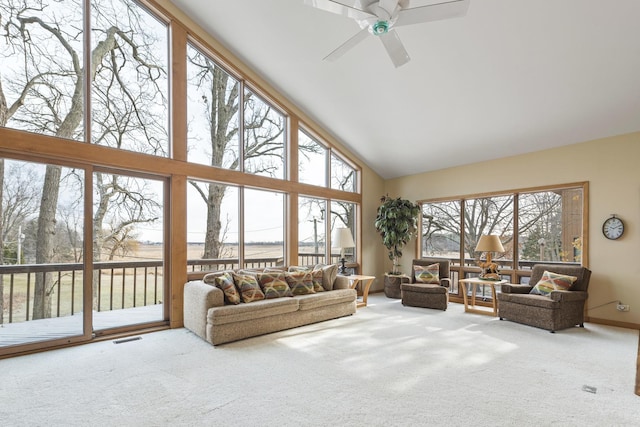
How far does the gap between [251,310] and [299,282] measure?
1066mm

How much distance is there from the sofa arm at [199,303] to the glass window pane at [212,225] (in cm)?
60

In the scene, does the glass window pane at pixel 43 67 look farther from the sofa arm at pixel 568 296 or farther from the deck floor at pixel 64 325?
the sofa arm at pixel 568 296

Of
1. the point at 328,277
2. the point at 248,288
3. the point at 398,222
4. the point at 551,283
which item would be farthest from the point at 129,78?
the point at 551,283

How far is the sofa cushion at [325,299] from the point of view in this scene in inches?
182

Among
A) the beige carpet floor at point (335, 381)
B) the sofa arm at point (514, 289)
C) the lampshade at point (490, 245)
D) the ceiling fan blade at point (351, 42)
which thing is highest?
the ceiling fan blade at point (351, 42)

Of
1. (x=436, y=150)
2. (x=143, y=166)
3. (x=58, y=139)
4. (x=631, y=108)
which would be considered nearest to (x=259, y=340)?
(x=143, y=166)

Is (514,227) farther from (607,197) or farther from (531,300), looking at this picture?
(531,300)

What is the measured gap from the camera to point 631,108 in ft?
14.1

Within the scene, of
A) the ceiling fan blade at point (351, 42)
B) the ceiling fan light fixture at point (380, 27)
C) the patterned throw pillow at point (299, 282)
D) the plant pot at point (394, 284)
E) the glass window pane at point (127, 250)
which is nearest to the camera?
the ceiling fan light fixture at point (380, 27)

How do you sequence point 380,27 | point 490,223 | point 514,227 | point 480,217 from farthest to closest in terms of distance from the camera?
point 480,217, point 490,223, point 514,227, point 380,27

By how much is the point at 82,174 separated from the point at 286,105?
3390mm

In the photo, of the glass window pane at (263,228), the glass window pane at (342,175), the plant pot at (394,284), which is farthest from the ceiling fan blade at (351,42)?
the plant pot at (394,284)

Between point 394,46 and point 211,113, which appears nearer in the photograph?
point 394,46

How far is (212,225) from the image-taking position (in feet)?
16.6
